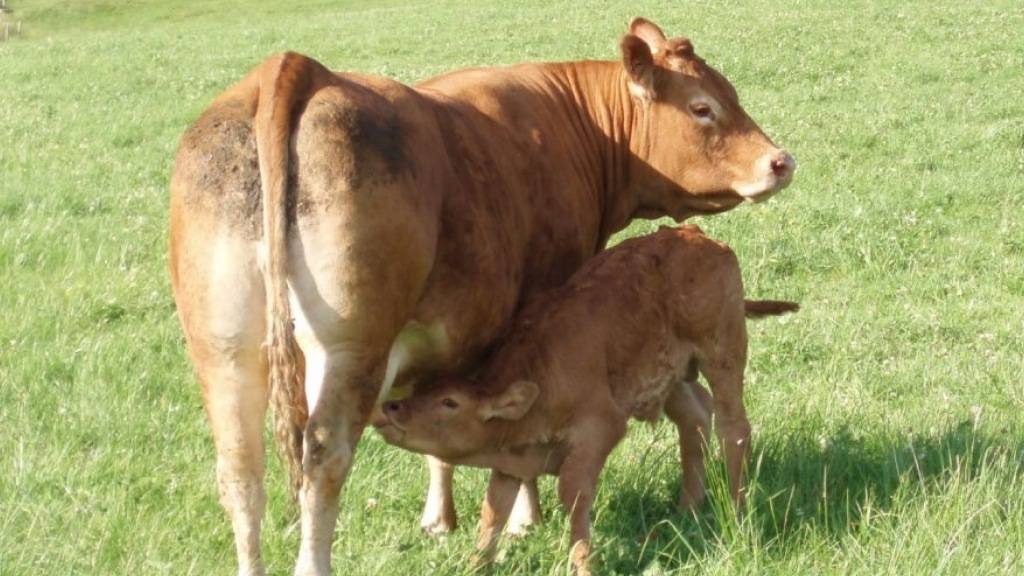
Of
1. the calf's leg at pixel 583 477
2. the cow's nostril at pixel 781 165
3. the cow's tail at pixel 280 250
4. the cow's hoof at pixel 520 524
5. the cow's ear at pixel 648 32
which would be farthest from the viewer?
the cow's ear at pixel 648 32

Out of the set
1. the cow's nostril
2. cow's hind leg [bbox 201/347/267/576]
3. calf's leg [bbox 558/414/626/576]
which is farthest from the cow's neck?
cow's hind leg [bbox 201/347/267/576]

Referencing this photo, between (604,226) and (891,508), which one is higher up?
(604,226)

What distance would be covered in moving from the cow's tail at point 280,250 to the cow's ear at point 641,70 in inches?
92.2

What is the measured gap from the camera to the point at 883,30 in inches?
942

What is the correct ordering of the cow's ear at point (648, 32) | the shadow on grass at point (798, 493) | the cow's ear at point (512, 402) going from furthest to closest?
1. the cow's ear at point (648, 32)
2. the shadow on grass at point (798, 493)
3. the cow's ear at point (512, 402)

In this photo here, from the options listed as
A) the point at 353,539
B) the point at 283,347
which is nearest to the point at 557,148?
the point at 353,539

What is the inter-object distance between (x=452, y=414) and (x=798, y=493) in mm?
1518

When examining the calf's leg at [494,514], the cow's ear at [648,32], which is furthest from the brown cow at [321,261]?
the cow's ear at [648,32]

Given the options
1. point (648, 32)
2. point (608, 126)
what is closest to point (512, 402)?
point (608, 126)

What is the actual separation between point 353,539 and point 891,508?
6.70ft

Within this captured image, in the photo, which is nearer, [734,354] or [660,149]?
[734,354]

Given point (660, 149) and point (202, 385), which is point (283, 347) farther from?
point (660, 149)

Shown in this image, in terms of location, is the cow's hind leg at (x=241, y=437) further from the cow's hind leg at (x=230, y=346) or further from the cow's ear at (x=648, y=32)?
the cow's ear at (x=648, y=32)

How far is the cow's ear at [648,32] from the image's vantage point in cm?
713
